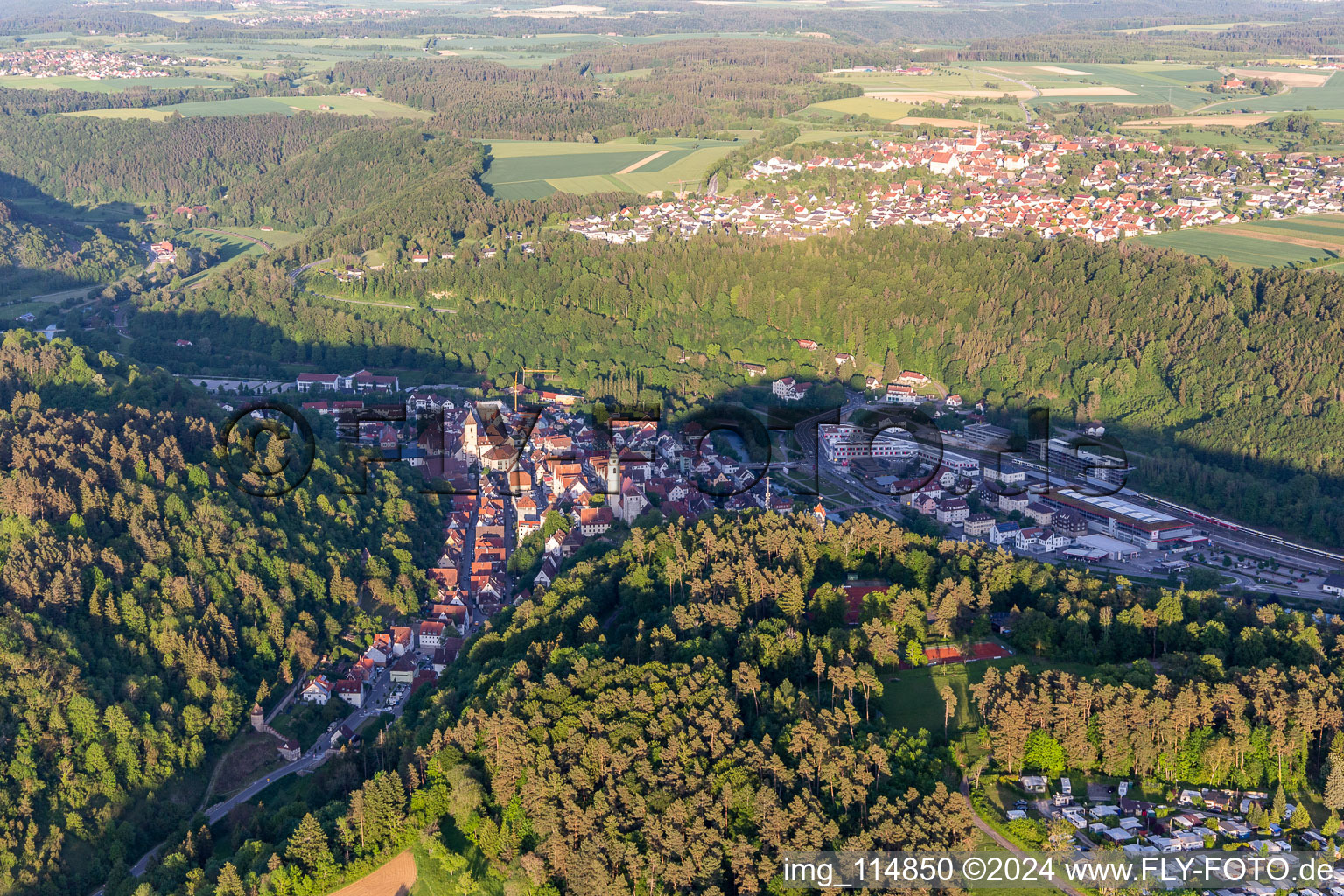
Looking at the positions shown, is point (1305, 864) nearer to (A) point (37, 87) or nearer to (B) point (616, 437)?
(B) point (616, 437)

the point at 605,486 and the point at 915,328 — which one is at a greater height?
the point at 915,328

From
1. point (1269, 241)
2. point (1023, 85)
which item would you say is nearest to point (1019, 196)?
point (1269, 241)

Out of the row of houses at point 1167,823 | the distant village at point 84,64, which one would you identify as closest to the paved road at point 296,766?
the row of houses at point 1167,823

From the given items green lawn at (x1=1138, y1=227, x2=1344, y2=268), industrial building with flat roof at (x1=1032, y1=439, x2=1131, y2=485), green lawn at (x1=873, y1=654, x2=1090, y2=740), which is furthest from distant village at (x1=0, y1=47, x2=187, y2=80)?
green lawn at (x1=873, y1=654, x2=1090, y2=740)

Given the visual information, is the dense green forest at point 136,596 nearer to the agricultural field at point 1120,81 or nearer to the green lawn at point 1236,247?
the green lawn at point 1236,247

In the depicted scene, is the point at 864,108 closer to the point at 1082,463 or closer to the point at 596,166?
the point at 596,166

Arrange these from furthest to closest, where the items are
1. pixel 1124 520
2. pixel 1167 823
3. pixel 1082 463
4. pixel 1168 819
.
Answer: pixel 1082 463 → pixel 1124 520 → pixel 1168 819 → pixel 1167 823

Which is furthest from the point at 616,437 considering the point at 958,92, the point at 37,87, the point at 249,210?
Answer: the point at 37,87
